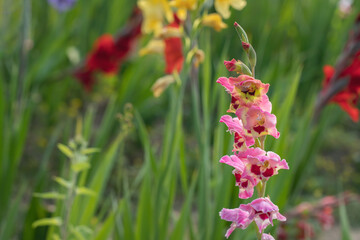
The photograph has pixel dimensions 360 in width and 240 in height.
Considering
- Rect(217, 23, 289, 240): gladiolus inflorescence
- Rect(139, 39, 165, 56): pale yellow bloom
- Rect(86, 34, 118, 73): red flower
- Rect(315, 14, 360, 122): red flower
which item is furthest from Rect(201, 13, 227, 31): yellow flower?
Rect(86, 34, 118, 73): red flower

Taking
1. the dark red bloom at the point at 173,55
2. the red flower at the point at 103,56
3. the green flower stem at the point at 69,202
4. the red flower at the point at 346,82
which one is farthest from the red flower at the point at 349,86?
the red flower at the point at 103,56

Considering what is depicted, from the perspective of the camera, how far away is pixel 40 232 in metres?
1.29

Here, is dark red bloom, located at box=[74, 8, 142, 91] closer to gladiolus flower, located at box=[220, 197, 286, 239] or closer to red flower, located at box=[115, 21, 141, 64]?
red flower, located at box=[115, 21, 141, 64]

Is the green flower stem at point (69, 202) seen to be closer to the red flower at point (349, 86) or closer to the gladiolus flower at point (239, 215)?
the gladiolus flower at point (239, 215)

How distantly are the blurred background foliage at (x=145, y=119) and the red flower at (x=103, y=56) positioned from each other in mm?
90

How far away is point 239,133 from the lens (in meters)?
0.45

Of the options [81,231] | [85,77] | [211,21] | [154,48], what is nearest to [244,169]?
[81,231]

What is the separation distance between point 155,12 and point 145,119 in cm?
105

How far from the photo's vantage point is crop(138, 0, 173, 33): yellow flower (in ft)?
4.31

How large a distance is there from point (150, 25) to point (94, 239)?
55 cm

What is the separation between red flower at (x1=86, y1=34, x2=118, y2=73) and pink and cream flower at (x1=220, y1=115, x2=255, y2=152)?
5.48 feet

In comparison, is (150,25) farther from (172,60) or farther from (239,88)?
(239,88)

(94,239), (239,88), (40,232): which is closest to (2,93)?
(40,232)

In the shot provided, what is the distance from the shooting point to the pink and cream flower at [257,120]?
430 millimetres
